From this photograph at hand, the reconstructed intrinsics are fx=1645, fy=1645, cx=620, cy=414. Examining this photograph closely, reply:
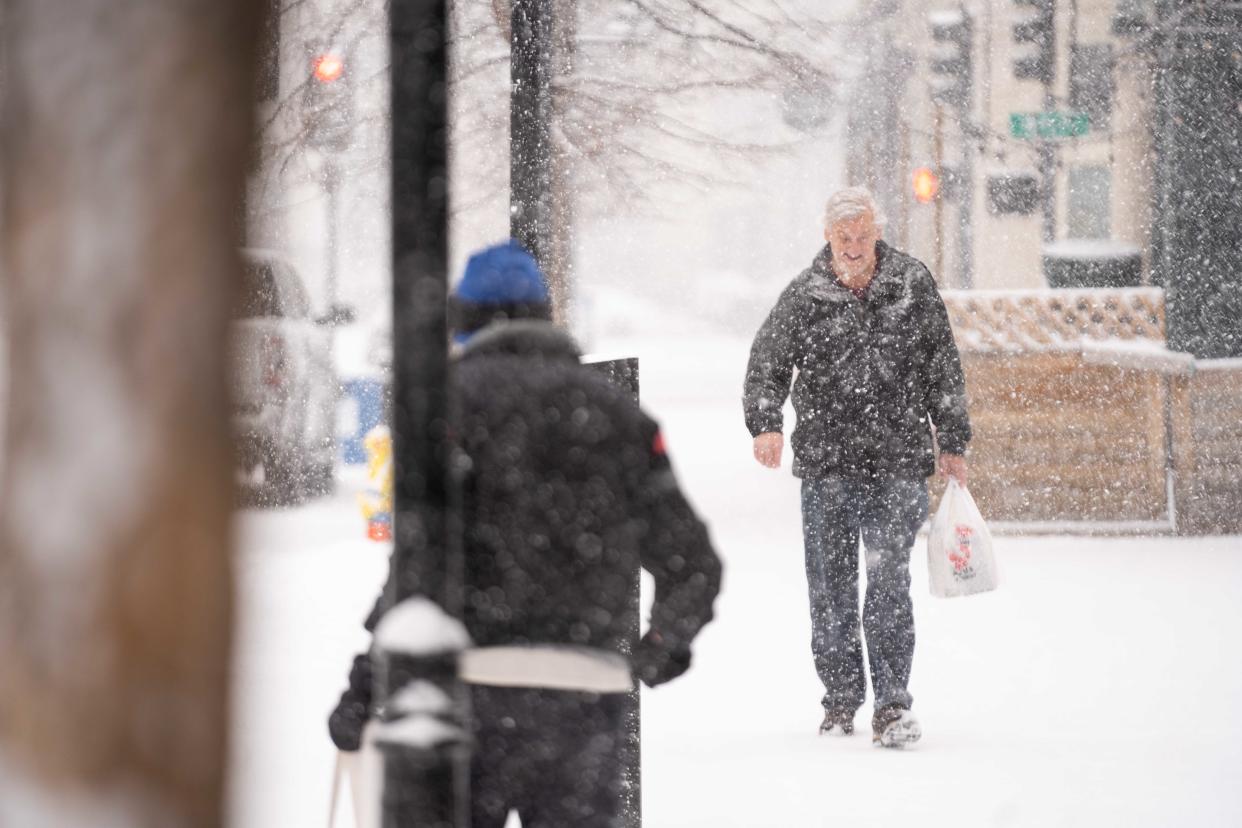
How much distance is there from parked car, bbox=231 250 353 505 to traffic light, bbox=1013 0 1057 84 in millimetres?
7885

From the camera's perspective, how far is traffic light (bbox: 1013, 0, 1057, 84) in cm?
1662

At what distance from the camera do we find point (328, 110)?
13.3 meters

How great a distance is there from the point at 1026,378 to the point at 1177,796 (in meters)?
7.45

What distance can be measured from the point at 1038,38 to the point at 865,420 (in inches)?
487

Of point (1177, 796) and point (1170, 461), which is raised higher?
point (1170, 461)

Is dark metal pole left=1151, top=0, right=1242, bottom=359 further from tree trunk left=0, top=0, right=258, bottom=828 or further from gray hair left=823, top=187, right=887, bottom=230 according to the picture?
tree trunk left=0, top=0, right=258, bottom=828

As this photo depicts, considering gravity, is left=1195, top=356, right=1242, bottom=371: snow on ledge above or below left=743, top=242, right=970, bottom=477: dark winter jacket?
above

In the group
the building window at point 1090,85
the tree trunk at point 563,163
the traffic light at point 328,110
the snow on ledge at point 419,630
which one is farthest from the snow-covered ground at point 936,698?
the building window at point 1090,85

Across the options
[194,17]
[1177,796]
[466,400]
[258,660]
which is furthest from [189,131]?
[258,660]

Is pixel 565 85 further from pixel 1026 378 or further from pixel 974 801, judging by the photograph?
pixel 974 801

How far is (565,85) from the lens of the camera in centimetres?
1019

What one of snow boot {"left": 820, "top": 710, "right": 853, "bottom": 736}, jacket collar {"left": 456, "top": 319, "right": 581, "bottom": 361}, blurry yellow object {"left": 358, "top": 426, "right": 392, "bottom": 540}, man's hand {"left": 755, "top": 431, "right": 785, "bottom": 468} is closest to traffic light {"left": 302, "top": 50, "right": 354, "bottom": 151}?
blurry yellow object {"left": 358, "top": 426, "right": 392, "bottom": 540}

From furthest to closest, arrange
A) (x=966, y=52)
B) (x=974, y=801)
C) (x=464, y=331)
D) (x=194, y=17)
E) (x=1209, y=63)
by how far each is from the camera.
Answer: (x=966, y=52) < (x=1209, y=63) < (x=974, y=801) < (x=464, y=331) < (x=194, y=17)

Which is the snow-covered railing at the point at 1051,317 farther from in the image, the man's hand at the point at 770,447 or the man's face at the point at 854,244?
the man's hand at the point at 770,447
